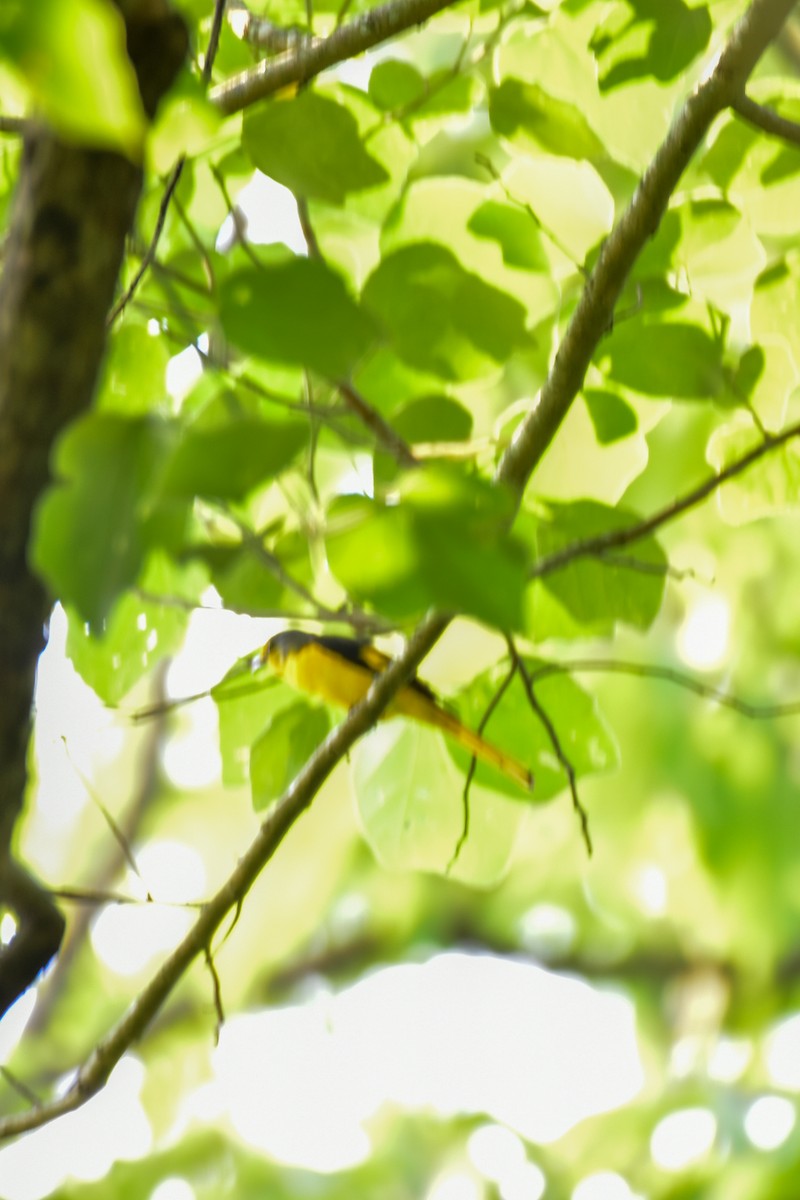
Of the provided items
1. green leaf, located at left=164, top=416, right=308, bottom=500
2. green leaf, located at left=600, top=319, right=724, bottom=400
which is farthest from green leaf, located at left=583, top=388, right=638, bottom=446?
green leaf, located at left=164, top=416, right=308, bottom=500

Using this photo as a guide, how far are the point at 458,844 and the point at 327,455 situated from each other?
19.4 inches

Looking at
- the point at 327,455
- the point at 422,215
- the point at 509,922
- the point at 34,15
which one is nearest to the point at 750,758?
the point at 509,922

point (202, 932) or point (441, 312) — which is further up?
point (441, 312)

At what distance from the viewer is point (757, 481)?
1.28 meters

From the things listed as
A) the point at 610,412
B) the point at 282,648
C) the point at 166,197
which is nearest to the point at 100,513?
the point at 166,197

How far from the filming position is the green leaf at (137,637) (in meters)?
1.31

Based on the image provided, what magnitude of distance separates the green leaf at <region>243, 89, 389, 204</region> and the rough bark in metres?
0.35

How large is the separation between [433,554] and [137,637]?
0.83 meters

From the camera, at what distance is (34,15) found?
0.39 meters

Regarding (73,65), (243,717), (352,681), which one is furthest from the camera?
(352,681)

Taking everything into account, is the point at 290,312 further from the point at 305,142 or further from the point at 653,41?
the point at 653,41

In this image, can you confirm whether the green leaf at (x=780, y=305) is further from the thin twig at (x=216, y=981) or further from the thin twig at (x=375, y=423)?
the thin twig at (x=216, y=981)

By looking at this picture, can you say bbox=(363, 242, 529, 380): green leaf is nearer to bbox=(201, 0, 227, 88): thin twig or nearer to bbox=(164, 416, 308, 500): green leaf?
bbox=(201, 0, 227, 88): thin twig

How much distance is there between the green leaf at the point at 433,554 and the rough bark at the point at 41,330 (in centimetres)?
15
